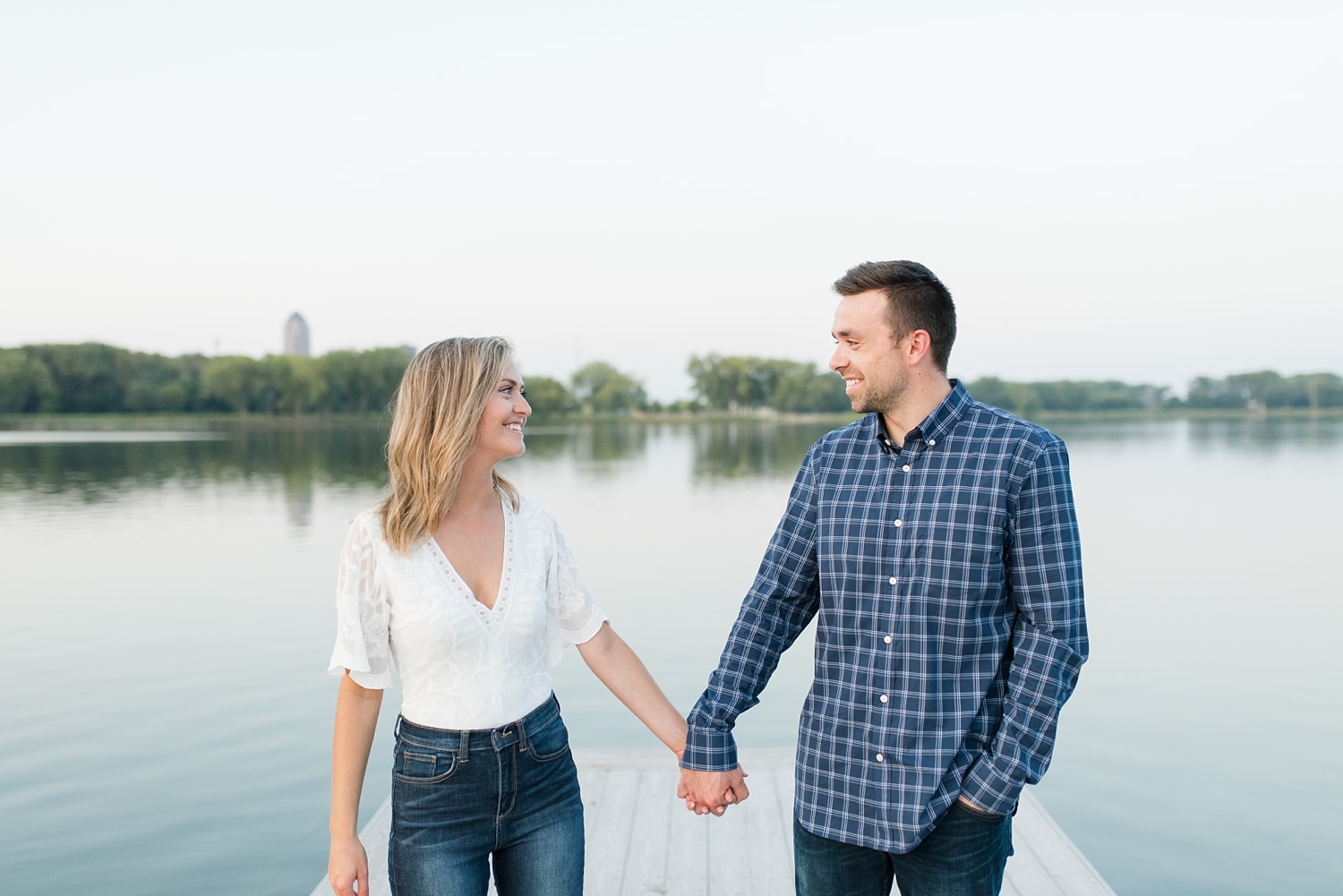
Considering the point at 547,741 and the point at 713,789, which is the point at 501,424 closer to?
the point at 547,741

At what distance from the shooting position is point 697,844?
4.20m

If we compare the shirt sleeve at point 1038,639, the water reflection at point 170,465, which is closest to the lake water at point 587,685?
the shirt sleeve at point 1038,639

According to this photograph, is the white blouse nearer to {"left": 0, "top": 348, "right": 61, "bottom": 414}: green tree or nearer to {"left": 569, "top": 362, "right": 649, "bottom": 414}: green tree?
{"left": 0, "top": 348, "right": 61, "bottom": 414}: green tree

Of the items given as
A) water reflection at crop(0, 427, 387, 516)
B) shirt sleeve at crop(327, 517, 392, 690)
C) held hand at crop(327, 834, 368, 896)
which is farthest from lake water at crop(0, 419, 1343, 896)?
water reflection at crop(0, 427, 387, 516)

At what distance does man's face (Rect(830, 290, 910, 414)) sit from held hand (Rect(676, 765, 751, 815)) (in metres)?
0.88

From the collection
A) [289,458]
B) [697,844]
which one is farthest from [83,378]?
[697,844]

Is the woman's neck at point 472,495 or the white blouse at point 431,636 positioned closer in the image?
the white blouse at point 431,636

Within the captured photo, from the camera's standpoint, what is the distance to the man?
2.12m

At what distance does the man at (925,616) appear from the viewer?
2119mm

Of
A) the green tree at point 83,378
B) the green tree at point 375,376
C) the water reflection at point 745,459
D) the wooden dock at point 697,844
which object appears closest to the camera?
the wooden dock at point 697,844

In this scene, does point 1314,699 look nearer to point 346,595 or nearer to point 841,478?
point 841,478

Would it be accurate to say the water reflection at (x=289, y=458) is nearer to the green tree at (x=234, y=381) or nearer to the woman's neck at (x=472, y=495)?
the woman's neck at (x=472, y=495)

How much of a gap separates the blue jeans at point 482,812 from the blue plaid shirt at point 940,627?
52 centimetres

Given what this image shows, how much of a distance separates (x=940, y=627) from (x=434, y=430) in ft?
3.52
